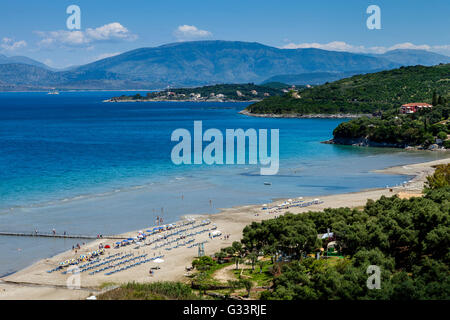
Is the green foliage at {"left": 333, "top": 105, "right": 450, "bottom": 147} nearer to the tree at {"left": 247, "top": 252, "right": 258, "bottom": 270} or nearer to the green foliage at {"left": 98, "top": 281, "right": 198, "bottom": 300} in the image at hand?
the tree at {"left": 247, "top": 252, "right": 258, "bottom": 270}

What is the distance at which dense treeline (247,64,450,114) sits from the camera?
169m

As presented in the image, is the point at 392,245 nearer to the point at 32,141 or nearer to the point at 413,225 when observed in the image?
the point at 413,225

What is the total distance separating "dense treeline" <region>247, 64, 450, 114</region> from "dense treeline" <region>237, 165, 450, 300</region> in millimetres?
135071

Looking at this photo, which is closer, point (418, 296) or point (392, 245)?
point (418, 296)

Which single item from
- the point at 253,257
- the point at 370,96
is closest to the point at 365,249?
the point at 253,257

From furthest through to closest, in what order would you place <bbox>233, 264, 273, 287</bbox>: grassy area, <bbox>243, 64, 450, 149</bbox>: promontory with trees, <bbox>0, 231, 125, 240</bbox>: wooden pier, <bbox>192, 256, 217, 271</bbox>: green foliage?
1. <bbox>243, 64, 450, 149</bbox>: promontory with trees
2. <bbox>0, 231, 125, 240</bbox>: wooden pier
3. <bbox>192, 256, 217, 271</bbox>: green foliage
4. <bbox>233, 264, 273, 287</bbox>: grassy area

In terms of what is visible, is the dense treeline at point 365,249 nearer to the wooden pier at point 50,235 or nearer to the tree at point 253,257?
the tree at point 253,257

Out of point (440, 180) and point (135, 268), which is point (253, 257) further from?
point (440, 180)

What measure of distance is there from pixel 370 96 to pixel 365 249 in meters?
163

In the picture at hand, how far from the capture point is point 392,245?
94.7ft

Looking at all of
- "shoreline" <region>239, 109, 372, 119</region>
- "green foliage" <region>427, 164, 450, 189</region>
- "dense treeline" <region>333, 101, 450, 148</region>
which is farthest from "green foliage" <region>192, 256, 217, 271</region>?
"shoreline" <region>239, 109, 372, 119</region>

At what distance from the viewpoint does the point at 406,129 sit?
9350 cm

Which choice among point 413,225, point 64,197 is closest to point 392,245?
point 413,225
